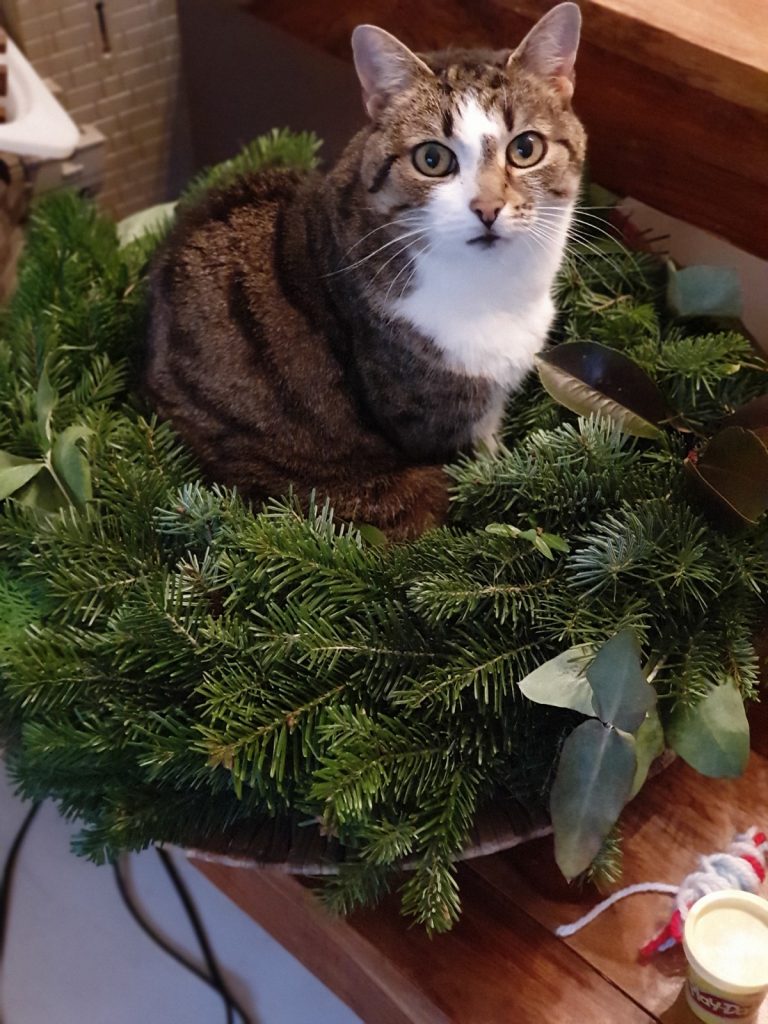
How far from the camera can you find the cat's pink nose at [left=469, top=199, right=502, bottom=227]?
73 cm

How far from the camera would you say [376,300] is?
32.7 inches

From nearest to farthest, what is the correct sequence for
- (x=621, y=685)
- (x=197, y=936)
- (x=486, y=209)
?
1. (x=621, y=685)
2. (x=486, y=209)
3. (x=197, y=936)

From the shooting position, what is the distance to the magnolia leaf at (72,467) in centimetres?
78

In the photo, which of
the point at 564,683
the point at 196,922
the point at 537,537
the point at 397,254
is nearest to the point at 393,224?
the point at 397,254

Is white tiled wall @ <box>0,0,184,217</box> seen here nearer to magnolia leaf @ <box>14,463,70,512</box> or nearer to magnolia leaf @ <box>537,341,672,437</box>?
magnolia leaf @ <box>14,463,70,512</box>

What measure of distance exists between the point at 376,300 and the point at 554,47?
24 cm

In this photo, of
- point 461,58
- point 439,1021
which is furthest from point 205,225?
point 439,1021

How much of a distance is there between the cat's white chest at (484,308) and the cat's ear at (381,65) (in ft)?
0.45

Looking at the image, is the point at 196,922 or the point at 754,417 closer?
the point at 754,417

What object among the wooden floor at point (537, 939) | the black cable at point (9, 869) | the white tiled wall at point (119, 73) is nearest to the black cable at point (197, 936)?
the black cable at point (9, 869)

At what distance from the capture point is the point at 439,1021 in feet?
2.24

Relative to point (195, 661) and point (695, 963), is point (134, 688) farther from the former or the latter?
point (695, 963)

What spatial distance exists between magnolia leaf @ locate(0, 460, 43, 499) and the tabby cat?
14 cm

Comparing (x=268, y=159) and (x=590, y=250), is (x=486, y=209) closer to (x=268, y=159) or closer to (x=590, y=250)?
(x=590, y=250)
